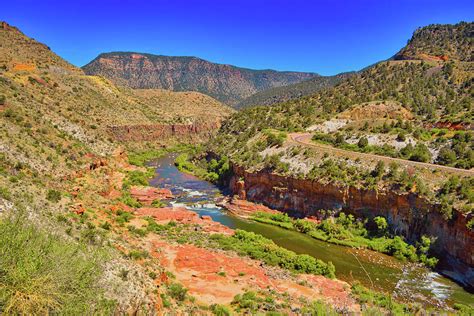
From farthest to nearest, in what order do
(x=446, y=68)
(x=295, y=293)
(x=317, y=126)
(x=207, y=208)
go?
(x=446, y=68), (x=317, y=126), (x=207, y=208), (x=295, y=293)

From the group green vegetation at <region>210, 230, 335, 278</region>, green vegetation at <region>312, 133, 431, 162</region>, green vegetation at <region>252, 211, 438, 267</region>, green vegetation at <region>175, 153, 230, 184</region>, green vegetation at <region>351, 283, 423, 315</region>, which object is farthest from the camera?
green vegetation at <region>175, 153, 230, 184</region>

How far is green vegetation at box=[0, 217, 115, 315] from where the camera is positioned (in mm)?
8938

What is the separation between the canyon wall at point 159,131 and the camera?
3521 inches

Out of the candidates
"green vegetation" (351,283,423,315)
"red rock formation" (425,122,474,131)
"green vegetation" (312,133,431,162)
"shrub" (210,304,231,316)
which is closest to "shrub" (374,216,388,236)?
Answer: "green vegetation" (351,283,423,315)

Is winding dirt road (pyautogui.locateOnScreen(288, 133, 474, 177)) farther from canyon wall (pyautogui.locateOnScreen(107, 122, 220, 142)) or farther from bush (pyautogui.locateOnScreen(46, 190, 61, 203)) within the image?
canyon wall (pyautogui.locateOnScreen(107, 122, 220, 142))

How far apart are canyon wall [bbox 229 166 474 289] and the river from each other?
6.60 ft

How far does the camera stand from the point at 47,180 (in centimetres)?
3409

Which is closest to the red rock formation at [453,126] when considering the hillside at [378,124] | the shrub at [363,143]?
the hillside at [378,124]

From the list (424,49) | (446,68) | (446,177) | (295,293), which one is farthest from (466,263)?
(424,49)

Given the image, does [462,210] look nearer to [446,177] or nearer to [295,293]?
[446,177]

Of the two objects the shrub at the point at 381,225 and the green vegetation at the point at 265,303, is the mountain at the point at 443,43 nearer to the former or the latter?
the shrub at the point at 381,225

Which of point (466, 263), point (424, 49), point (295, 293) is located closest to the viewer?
point (295, 293)

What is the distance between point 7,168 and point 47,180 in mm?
4630

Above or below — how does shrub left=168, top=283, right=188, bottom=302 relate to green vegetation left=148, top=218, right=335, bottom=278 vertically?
above
